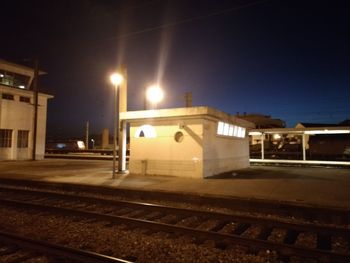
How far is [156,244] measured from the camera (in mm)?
6125

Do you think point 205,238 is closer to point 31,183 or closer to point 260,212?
point 260,212

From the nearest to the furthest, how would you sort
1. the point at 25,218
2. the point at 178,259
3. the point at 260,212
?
1. the point at 178,259
2. the point at 25,218
3. the point at 260,212

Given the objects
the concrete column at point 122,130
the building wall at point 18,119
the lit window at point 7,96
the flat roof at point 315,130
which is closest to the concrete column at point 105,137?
the building wall at point 18,119

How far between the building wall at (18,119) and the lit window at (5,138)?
0.87 feet

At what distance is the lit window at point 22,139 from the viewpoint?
2865cm

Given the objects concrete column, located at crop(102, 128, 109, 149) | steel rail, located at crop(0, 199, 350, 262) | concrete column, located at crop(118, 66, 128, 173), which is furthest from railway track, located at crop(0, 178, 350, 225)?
concrete column, located at crop(102, 128, 109, 149)

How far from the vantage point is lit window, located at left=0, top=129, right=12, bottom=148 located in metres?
27.2

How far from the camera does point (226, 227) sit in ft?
24.6

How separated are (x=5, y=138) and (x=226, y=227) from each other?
87.2ft

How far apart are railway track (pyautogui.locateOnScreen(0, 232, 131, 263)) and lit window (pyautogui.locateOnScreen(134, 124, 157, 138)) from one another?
10.5 meters

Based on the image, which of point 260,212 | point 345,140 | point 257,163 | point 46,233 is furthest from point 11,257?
point 345,140

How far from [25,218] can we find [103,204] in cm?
260

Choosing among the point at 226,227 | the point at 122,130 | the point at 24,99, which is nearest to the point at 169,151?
the point at 122,130

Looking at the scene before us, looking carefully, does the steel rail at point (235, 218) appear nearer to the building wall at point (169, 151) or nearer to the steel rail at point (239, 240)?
the steel rail at point (239, 240)
